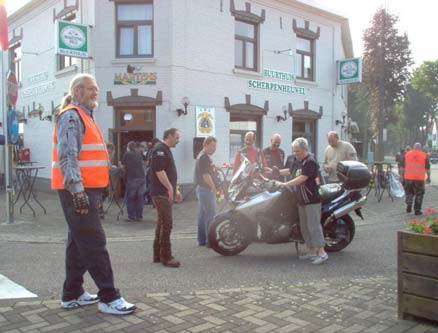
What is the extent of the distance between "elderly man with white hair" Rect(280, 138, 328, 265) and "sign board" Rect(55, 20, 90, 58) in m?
8.70

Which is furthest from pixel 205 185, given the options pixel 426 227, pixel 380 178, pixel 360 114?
pixel 360 114

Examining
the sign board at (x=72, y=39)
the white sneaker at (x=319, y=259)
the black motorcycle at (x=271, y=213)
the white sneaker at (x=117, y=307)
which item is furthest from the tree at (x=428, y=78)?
the white sneaker at (x=117, y=307)

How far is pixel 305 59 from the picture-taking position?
17609 millimetres

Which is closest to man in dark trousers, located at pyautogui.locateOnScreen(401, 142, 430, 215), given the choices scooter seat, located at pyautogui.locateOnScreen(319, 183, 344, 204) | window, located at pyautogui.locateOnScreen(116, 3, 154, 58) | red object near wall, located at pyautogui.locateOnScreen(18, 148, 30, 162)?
scooter seat, located at pyautogui.locateOnScreen(319, 183, 344, 204)

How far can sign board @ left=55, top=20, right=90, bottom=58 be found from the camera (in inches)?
492

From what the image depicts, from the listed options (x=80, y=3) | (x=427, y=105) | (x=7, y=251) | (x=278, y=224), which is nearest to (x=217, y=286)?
(x=278, y=224)

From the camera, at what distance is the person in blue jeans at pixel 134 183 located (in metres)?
9.90

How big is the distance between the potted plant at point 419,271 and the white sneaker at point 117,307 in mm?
2322

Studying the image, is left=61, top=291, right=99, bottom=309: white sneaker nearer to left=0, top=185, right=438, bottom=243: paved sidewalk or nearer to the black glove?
the black glove

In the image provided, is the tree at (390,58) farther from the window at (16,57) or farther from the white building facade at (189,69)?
the window at (16,57)

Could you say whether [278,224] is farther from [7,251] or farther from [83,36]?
[83,36]

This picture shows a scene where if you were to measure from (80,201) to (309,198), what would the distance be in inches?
133

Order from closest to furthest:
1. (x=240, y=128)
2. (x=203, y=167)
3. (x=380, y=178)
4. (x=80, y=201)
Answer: (x=80, y=201) → (x=203, y=167) → (x=380, y=178) → (x=240, y=128)

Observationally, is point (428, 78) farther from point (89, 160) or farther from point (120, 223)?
point (89, 160)
